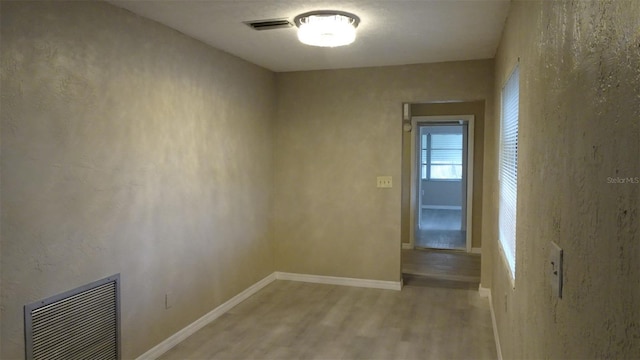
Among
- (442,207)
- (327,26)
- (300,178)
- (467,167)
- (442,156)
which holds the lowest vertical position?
(442,207)

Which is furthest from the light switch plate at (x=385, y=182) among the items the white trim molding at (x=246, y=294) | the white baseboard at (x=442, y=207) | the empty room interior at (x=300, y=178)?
the white baseboard at (x=442, y=207)

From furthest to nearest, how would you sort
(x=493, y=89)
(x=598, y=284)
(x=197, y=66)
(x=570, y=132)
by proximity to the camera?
1. (x=493, y=89)
2. (x=197, y=66)
3. (x=570, y=132)
4. (x=598, y=284)

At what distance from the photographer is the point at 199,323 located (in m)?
3.71

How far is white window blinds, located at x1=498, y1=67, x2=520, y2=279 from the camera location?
2.49m

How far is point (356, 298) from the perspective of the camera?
4504 mm

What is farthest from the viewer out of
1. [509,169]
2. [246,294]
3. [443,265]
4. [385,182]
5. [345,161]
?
[443,265]

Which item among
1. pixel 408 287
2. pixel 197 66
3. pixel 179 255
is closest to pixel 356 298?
pixel 408 287

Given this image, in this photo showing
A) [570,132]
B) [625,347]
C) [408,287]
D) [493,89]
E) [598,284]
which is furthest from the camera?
[408,287]

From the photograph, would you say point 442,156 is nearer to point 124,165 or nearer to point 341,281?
point 341,281

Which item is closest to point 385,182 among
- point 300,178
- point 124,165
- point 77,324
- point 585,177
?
point 300,178

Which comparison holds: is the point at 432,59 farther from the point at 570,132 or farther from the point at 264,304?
the point at 570,132

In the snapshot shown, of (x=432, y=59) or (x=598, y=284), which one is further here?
(x=432, y=59)

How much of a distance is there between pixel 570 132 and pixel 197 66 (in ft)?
10.1

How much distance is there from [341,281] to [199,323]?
70.3 inches
